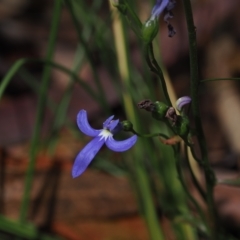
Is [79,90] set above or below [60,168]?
above

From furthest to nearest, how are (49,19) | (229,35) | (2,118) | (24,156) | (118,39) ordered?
(49,19) → (229,35) → (2,118) → (24,156) → (118,39)

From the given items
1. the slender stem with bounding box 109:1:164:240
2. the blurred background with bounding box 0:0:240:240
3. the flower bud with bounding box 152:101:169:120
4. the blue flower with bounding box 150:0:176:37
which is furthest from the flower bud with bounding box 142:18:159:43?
the slender stem with bounding box 109:1:164:240

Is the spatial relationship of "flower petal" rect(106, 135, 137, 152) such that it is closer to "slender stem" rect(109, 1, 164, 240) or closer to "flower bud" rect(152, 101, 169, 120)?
"flower bud" rect(152, 101, 169, 120)

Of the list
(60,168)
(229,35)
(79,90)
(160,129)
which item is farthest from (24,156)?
(229,35)

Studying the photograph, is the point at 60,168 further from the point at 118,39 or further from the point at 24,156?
the point at 118,39

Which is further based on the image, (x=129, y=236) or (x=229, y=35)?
(x=229, y=35)

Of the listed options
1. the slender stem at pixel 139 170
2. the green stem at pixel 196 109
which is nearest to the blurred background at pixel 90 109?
the slender stem at pixel 139 170
